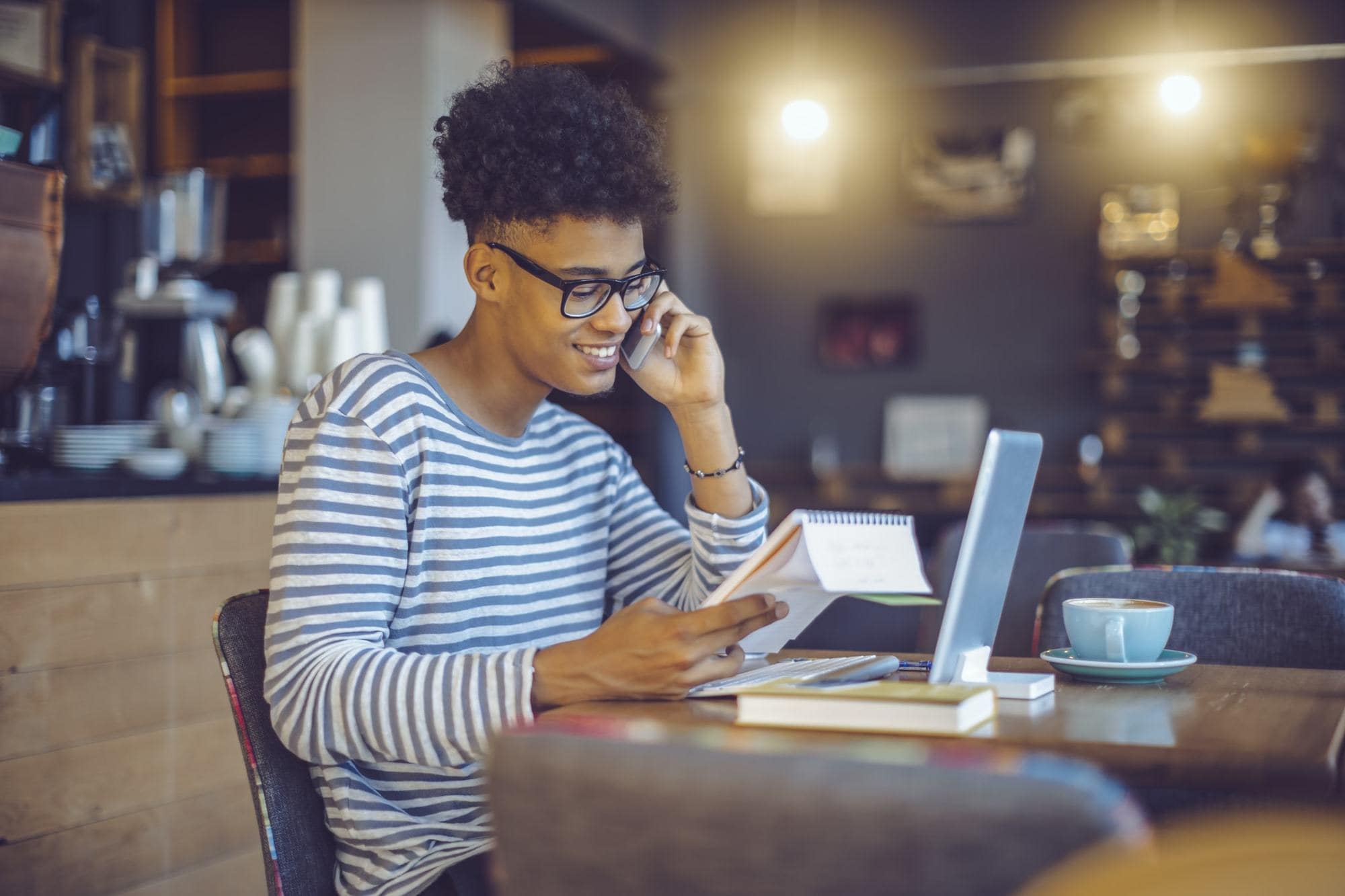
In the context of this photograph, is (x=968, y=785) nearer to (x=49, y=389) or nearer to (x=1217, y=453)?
(x=49, y=389)

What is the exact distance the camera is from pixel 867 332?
22.6ft

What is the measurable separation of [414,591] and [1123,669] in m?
0.79

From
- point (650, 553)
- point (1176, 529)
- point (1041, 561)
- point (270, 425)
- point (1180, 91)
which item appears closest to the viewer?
point (650, 553)

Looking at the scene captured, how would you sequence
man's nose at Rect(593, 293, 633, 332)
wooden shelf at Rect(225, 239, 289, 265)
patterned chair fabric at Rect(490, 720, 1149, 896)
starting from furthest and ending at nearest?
1. wooden shelf at Rect(225, 239, 289, 265)
2. man's nose at Rect(593, 293, 633, 332)
3. patterned chair fabric at Rect(490, 720, 1149, 896)

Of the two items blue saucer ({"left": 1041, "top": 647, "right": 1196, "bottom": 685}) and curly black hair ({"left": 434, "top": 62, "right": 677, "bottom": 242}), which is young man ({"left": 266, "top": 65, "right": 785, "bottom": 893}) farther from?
blue saucer ({"left": 1041, "top": 647, "right": 1196, "bottom": 685})

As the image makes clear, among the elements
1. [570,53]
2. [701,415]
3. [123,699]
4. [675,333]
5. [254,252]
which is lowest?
[123,699]

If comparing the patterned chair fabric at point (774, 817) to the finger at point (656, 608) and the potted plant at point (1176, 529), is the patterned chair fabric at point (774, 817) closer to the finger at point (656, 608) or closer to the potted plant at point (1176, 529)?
the finger at point (656, 608)

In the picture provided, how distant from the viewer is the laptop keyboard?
4.31 feet

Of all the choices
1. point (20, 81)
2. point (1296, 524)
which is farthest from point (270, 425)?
point (1296, 524)

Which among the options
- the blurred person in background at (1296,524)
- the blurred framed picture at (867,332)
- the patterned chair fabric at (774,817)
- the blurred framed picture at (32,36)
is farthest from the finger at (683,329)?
the blurred framed picture at (867,332)

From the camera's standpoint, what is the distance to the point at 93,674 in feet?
7.50

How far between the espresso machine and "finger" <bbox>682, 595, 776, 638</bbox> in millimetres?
2399

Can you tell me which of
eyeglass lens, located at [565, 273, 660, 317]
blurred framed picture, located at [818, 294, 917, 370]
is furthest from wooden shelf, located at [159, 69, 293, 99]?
eyeglass lens, located at [565, 273, 660, 317]

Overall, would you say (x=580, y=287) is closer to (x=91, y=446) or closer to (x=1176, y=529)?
(x=91, y=446)
